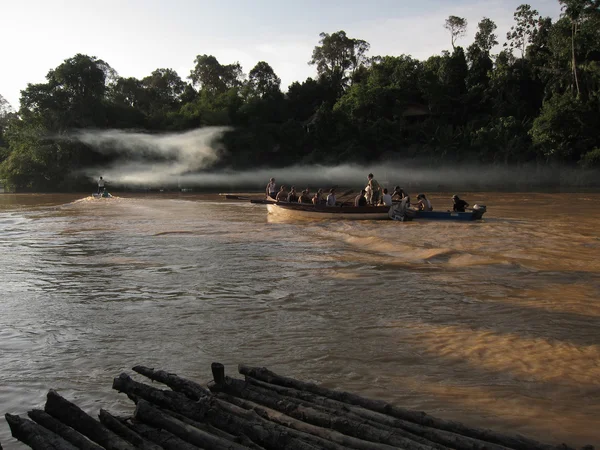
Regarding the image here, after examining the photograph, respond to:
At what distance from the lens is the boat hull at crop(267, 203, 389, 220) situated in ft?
66.8

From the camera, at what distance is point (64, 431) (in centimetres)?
386

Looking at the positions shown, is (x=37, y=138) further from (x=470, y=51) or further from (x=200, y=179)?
(x=470, y=51)

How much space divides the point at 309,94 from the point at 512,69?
17110mm

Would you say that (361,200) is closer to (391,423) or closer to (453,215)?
(453,215)

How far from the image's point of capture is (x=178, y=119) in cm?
4991

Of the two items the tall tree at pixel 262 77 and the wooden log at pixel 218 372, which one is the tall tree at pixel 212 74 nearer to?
the tall tree at pixel 262 77

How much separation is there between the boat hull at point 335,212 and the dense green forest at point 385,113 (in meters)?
22.6

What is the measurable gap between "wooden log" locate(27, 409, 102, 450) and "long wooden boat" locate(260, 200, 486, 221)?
667 inches

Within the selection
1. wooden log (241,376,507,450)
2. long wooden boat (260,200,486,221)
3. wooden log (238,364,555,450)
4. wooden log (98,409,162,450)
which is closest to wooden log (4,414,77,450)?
wooden log (98,409,162,450)

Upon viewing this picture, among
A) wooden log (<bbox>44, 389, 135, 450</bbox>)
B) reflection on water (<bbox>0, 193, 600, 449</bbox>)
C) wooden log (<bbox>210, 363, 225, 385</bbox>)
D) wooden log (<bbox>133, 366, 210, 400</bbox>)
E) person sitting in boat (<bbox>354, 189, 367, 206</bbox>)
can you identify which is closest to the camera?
wooden log (<bbox>44, 389, 135, 450</bbox>)

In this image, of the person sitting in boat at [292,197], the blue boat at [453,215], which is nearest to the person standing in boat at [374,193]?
the blue boat at [453,215]

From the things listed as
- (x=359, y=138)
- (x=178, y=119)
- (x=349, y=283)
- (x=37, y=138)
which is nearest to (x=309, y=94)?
(x=359, y=138)

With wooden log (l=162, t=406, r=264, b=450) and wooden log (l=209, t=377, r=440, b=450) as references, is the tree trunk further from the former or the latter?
wooden log (l=162, t=406, r=264, b=450)

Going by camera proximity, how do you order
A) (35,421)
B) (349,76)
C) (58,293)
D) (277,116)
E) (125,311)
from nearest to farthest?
(35,421)
(125,311)
(58,293)
(277,116)
(349,76)
